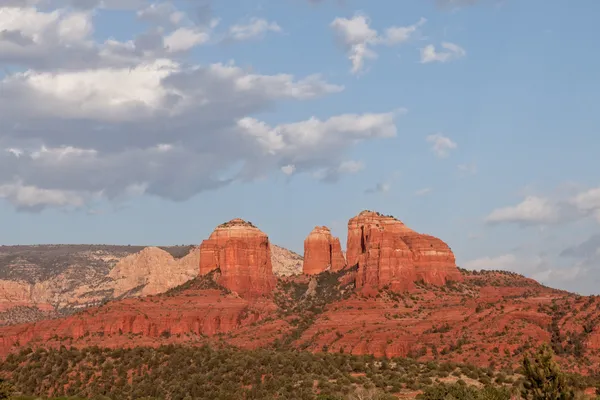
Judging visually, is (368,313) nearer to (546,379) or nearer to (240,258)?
(240,258)

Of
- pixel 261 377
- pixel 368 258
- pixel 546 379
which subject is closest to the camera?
pixel 546 379

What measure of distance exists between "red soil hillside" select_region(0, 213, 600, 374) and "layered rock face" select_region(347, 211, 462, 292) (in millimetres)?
204

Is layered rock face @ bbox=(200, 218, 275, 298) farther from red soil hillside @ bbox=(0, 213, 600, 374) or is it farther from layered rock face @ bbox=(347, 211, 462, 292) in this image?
layered rock face @ bbox=(347, 211, 462, 292)

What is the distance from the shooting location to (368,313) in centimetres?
14975

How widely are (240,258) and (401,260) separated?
3419cm

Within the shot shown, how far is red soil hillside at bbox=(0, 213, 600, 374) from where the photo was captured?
124812 millimetres

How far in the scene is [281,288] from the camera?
19962 cm

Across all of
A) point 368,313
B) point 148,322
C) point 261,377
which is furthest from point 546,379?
point 148,322

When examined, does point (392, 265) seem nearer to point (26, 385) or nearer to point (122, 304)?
point (122, 304)

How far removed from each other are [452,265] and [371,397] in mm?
111470

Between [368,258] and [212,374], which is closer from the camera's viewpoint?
[212,374]

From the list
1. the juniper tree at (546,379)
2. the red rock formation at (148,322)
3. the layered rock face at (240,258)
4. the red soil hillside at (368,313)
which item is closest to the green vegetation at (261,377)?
the juniper tree at (546,379)

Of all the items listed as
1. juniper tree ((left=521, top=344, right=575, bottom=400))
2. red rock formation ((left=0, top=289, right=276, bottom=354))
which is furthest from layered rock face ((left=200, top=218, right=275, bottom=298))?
juniper tree ((left=521, top=344, right=575, bottom=400))

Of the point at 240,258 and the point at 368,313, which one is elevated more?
the point at 240,258
